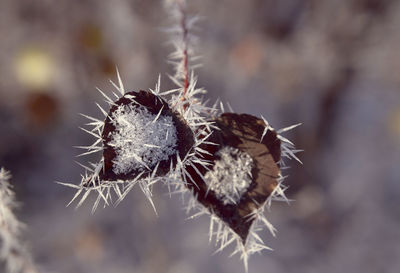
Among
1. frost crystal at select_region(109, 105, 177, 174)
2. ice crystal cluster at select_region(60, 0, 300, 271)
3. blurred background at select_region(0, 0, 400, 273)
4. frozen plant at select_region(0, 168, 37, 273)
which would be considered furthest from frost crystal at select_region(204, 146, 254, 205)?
blurred background at select_region(0, 0, 400, 273)

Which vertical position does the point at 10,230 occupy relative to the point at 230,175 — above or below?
below

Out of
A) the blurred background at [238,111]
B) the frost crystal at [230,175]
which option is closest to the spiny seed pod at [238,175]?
the frost crystal at [230,175]

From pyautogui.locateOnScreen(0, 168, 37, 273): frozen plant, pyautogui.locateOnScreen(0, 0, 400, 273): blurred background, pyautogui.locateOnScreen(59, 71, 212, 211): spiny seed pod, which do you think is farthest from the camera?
pyautogui.locateOnScreen(0, 0, 400, 273): blurred background

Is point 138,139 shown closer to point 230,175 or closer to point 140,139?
point 140,139

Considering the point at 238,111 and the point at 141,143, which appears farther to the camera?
the point at 238,111

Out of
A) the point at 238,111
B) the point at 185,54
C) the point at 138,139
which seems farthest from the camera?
the point at 238,111

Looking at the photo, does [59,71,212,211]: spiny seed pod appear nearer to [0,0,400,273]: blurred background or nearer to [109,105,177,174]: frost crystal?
[109,105,177,174]: frost crystal

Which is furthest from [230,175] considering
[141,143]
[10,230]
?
[10,230]

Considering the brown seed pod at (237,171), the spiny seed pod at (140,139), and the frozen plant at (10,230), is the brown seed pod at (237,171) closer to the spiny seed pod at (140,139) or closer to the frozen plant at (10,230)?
the spiny seed pod at (140,139)

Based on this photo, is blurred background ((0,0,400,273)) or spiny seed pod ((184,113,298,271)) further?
blurred background ((0,0,400,273))
